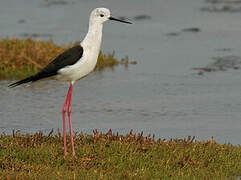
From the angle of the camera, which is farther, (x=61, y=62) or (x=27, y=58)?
(x=27, y=58)

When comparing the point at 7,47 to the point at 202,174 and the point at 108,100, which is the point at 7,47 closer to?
the point at 108,100

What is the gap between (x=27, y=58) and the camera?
14.9 m

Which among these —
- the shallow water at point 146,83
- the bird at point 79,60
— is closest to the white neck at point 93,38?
the bird at point 79,60

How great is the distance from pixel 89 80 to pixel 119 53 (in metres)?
2.69

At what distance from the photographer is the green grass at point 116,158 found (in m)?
7.70

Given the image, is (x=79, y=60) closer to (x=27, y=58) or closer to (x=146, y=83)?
(x=146, y=83)

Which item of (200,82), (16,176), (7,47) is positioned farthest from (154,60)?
(16,176)

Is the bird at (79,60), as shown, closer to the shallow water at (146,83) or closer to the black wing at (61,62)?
the black wing at (61,62)

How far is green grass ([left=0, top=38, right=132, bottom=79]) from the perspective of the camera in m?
14.7

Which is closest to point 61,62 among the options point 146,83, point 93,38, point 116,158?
point 93,38

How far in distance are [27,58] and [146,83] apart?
2879 millimetres

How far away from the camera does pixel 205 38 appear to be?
18.2 metres

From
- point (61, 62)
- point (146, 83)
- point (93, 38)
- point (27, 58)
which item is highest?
point (93, 38)

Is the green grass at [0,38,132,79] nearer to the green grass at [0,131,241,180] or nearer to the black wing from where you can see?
the green grass at [0,131,241,180]
